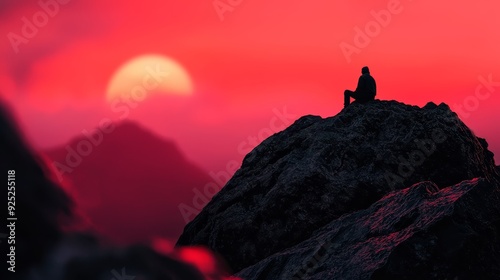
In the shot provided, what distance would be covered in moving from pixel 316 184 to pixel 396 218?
17.1ft

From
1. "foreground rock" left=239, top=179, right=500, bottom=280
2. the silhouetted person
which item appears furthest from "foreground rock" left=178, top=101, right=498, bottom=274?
"foreground rock" left=239, top=179, right=500, bottom=280

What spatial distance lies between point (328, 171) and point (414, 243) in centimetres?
706

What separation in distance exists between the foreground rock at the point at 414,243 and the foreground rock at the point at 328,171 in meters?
3.47

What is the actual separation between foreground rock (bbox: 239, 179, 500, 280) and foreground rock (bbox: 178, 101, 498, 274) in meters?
3.47

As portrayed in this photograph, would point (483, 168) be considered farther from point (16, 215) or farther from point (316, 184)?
point (16, 215)

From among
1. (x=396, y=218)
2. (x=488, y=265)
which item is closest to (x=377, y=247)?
(x=396, y=218)

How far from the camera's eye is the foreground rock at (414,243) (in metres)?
10.7

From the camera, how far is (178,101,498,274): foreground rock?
672 inches

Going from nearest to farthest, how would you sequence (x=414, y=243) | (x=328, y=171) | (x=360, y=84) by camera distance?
(x=414, y=243)
(x=328, y=171)
(x=360, y=84)

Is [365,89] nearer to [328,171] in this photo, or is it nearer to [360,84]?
[360,84]

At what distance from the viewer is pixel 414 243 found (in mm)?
10875

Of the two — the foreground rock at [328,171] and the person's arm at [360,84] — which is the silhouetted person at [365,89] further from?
the foreground rock at [328,171]

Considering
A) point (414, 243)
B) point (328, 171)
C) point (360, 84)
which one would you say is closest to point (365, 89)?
point (360, 84)

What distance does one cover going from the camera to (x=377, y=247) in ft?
37.5
